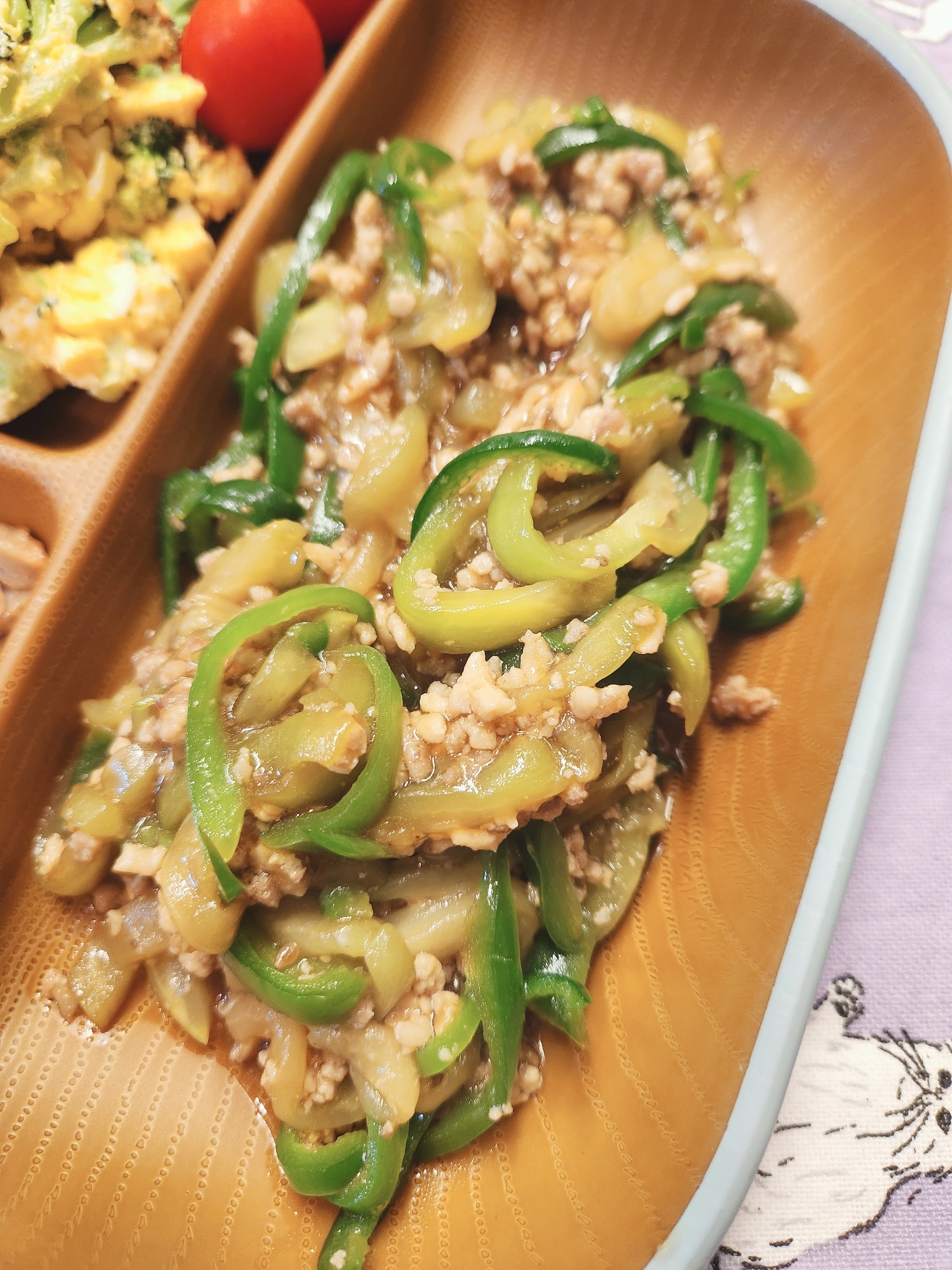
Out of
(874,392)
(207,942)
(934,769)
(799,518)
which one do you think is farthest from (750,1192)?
(874,392)

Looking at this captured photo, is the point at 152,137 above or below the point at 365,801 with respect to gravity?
above

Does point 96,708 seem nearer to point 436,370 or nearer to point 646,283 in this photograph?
point 436,370

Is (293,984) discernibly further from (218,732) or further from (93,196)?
(93,196)

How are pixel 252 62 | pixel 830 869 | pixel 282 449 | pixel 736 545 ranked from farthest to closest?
pixel 252 62, pixel 282 449, pixel 736 545, pixel 830 869

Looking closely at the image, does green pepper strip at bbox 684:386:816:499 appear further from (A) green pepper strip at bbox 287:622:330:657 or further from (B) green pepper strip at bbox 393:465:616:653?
(A) green pepper strip at bbox 287:622:330:657

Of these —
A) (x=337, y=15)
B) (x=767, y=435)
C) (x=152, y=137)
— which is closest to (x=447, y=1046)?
(x=767, y=435)

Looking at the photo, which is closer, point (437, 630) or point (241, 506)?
point (437, 630)
